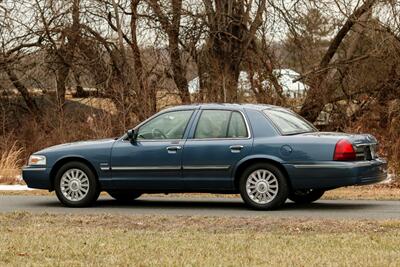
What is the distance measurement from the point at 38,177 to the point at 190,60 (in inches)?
560

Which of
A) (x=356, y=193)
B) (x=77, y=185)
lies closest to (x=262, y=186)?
(x=77, y=185)

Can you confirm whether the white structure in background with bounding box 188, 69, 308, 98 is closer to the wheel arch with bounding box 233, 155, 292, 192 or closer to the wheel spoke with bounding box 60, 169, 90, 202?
the wheel spoke with bounding box 60, 169, 90, 202

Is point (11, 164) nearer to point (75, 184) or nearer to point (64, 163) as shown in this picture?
point (64, 163)

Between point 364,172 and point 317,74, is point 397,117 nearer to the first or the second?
point 317,74

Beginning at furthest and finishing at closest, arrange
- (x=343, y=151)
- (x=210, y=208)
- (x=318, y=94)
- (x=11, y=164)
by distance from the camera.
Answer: (x=318, y=94) → (x=11, y=164) → (x=210, y=208) → (x=343, y=151)

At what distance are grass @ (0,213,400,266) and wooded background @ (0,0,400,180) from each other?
47.1ft


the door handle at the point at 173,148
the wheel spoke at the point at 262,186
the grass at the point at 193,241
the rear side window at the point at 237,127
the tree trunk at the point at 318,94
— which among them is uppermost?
the tree trunk at the point at 318,94

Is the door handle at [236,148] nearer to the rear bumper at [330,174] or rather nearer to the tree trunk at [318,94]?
the rear bumper at [330,174]

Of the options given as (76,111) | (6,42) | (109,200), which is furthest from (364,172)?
(6,42)

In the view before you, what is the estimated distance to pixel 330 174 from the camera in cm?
1189

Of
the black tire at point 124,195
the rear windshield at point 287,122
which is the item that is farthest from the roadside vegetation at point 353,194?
the rear windshield at point 287,122

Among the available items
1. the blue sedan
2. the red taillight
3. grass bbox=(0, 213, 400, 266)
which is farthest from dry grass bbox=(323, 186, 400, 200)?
grass bbox=(0, 213, 400, 266)

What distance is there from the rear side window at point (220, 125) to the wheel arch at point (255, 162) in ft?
1.44

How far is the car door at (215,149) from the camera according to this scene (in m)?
12.4
